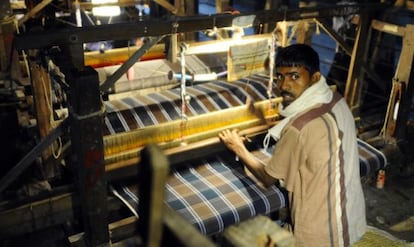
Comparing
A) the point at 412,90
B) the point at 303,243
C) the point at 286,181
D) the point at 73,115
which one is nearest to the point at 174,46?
the point at 73,115

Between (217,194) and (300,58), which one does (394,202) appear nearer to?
(217,194)

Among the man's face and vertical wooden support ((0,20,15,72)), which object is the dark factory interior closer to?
vertical wooden support ((0,20,15,72))

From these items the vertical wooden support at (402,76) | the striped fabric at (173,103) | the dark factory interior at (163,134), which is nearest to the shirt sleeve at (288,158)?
the dark factory interior at (163,134)

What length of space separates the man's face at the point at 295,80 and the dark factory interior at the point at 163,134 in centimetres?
81

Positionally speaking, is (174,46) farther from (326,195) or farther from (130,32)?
(326,195)

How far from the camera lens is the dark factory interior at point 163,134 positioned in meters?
2.96

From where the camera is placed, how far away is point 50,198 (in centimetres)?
335

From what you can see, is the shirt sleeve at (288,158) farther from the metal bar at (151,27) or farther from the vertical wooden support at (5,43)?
the vertical wooden support at (5,43)

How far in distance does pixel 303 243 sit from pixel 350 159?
0.75 m

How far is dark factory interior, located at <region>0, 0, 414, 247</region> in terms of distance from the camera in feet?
9.73

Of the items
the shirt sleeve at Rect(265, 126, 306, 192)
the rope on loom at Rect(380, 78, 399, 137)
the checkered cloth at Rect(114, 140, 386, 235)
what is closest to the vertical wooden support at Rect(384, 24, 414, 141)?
the rope on loom at Rect(380, 78, 399, 137)

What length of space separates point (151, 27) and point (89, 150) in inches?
48.8

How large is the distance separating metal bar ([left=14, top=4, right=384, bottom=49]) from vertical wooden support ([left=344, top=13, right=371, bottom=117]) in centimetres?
54

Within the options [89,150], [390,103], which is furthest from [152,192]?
[390,103]
